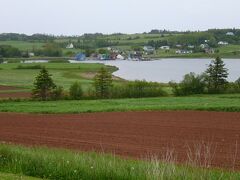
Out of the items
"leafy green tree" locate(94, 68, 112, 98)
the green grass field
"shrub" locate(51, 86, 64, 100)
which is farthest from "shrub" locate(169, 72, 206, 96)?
the green grass field

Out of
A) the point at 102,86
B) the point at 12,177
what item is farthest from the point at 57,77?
the point at 12,177

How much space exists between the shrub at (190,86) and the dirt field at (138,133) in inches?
866

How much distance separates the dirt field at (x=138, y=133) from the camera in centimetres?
2031

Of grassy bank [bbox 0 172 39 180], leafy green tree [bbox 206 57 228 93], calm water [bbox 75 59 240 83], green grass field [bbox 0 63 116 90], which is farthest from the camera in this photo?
calm water [bbox 75 59 240 83]

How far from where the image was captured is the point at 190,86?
60875 millimetres

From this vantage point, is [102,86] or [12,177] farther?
[102,86]

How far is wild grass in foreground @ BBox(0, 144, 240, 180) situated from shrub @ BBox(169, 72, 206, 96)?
4684 centimetres

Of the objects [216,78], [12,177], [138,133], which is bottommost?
[216,78]

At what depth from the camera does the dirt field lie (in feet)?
66.6

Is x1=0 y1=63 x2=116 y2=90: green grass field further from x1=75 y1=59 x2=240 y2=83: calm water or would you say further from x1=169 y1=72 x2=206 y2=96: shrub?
x1=169 y1=72 x2=206 y2=96: shrub

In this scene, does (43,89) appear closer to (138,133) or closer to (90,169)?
(138,133)

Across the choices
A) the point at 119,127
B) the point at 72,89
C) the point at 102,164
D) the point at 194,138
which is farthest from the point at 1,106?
the point at 102,164

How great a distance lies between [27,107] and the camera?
46000 mm

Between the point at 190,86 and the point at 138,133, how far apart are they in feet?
114
